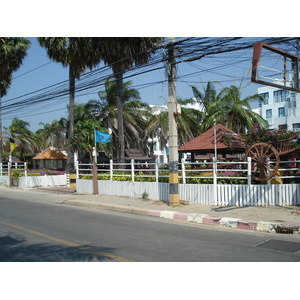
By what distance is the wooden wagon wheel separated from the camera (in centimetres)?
1114

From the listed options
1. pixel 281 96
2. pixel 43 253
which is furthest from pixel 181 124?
pixel 43 253

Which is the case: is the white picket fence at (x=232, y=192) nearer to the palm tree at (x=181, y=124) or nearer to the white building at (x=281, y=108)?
the palm tree at (x=181, y=124)

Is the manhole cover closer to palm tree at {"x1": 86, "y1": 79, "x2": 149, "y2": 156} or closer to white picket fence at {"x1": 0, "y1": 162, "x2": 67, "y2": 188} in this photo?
white picket fence at {"x1": 0, "y1": 162, "x2": 67, "y2": 188}

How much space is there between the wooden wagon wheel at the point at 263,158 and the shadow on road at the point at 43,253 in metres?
6.48

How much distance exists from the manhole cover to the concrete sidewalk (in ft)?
4.05

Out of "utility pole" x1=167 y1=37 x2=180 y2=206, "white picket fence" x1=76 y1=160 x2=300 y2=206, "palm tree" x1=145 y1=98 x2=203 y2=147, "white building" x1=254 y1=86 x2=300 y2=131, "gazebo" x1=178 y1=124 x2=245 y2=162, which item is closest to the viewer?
"white picket fence" x1=76 y1=160 x2=300 y2=206

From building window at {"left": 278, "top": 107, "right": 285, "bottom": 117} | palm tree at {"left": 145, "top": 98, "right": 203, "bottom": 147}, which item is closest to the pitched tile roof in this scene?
palm tree at {"left": 145, "top": 98, "right": 203, "bottom": 147}

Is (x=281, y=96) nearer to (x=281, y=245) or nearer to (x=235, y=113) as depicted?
(x=235, y=113)

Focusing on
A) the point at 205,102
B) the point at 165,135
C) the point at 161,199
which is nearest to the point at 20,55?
the point at 165,135

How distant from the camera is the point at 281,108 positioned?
46.7 metres

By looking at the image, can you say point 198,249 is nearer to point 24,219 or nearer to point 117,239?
point 117,239

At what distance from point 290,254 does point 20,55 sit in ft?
89.0

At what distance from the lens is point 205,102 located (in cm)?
3155

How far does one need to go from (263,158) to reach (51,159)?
2342 centimetres
